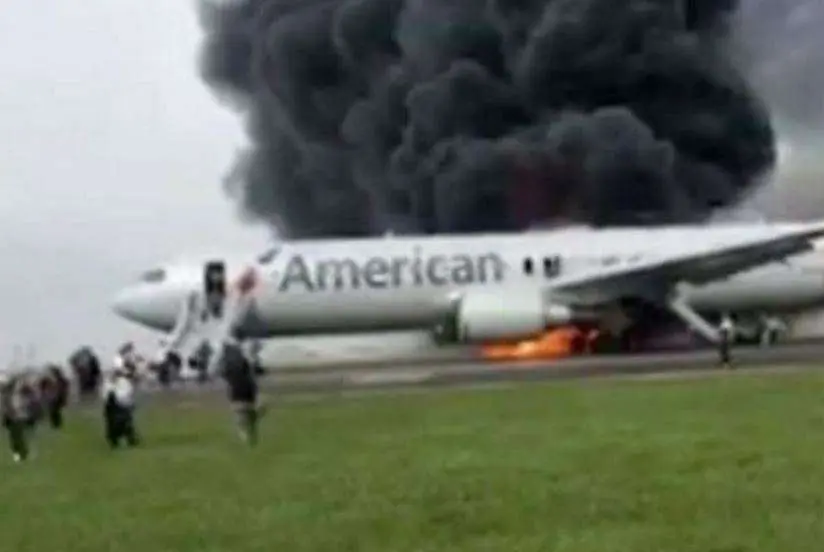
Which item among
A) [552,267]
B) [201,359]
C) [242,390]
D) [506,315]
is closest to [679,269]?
[552,267]

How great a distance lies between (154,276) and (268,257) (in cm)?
368

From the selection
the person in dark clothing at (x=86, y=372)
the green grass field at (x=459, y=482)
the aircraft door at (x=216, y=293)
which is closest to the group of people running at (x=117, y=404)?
the green grass field at (x=459, y=482)

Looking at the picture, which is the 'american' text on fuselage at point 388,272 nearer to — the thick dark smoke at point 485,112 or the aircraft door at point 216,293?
the aircraft door at point 216,293

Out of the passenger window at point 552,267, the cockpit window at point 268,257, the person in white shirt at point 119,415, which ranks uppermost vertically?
the cockpit window at point 268,257

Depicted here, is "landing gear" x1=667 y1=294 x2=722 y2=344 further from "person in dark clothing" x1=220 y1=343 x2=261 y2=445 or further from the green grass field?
"person in dark clothing" x1=220 y1=343 x2=261 y2=445

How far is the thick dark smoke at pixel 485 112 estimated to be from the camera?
75125 mm

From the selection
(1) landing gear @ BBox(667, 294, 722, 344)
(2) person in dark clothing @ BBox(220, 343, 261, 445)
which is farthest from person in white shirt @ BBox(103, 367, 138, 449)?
(1) landing gear @ BBox(667, 294, 722, 344)

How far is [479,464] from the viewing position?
23656 millimetres

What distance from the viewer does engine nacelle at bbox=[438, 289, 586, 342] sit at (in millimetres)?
58719

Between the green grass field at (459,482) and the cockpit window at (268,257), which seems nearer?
the green grass field at (459,482)

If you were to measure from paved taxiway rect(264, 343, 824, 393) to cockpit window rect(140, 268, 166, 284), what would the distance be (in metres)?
4.96

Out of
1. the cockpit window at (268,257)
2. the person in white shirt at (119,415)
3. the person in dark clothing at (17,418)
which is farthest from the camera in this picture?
the cockpit window at (268,257)

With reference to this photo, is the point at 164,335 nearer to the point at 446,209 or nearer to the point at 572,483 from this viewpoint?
the point at 446,209

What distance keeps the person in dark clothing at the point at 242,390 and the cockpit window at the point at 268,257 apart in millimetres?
27511
